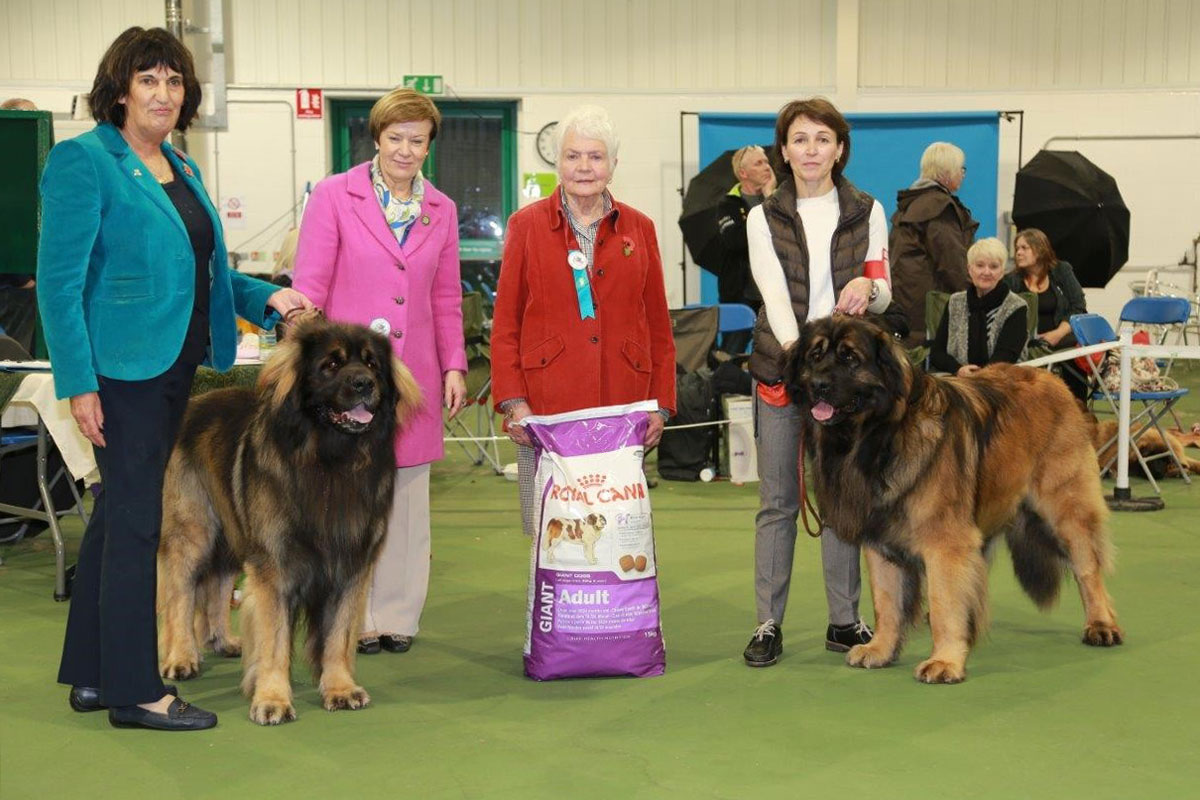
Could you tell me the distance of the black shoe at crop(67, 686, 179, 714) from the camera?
3.46 metres

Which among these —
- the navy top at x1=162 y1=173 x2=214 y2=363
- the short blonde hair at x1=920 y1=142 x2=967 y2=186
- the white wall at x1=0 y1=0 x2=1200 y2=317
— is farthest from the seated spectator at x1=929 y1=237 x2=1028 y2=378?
the white wall at x1=0 y1=0 x2=1200 y2=317

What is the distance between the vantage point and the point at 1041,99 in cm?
1341

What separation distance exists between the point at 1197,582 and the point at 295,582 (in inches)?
133

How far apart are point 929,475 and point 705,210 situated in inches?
251

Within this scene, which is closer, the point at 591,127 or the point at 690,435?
the point at 591,127

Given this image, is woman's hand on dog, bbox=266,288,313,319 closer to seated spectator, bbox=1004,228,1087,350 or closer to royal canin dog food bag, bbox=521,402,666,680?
royal canin dog food bag, bbox=521,402,666,680

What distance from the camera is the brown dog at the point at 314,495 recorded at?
3371 millimetres

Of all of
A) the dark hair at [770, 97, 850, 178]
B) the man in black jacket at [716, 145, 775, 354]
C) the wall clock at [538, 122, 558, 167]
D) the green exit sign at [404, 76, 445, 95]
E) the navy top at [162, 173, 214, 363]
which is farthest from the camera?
the wall clock at [538, 122, 558, 167]

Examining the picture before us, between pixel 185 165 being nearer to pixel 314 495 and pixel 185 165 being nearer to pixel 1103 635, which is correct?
pixel 314 495

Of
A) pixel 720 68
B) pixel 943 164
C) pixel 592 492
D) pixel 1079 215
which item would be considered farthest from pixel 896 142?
pixel 592 492

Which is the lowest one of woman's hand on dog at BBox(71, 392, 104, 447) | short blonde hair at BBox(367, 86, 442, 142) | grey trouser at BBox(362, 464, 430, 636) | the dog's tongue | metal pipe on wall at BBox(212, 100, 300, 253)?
grey trouser at BBox(362, 464, 430, 636)

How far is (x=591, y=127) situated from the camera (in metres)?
3.66

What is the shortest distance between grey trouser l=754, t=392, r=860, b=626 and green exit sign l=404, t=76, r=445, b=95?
982 centimetres

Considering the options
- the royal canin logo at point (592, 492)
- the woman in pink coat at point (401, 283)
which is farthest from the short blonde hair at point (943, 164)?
the royal canin logo at point (592, 492)
